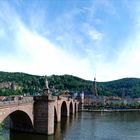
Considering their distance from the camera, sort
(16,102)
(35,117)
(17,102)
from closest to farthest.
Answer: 1. (16,102)
2. (17,102)
3. (35,117)

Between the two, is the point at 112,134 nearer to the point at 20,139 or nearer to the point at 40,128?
the point at 40,128

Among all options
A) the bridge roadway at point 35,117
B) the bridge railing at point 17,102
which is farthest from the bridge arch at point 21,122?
the bridge railing at point 17,102

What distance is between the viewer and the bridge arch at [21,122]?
5344cm

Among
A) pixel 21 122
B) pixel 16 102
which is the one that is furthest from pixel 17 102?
pixel 21 122

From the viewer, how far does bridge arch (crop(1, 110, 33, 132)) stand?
5344 cm

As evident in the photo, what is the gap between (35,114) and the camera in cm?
5528

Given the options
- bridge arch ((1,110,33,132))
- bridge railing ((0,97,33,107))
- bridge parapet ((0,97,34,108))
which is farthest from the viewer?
bridge arch ((1,110,33,132))

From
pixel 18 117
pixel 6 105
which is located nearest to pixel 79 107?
pixel 18 117

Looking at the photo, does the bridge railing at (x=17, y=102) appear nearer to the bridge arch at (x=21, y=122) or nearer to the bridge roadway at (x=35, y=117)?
the bridge roadway at (x=35, y=117)

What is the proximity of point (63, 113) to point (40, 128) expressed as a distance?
151 feet

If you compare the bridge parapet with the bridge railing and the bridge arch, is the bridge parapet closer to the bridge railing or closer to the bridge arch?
the bridge railing

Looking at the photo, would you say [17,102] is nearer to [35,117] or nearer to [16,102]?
[16,102]

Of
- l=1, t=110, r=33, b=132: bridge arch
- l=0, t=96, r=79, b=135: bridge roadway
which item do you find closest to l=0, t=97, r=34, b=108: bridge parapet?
l=0, t=96, r=79, b=135: bridge roadway

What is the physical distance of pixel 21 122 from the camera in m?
55.6
